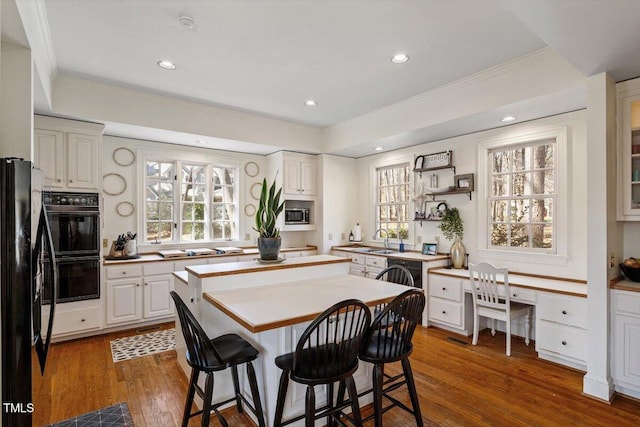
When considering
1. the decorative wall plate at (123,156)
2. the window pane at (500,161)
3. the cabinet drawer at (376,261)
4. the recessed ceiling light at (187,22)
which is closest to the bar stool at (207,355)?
the recessed ceiling light at (187,22)

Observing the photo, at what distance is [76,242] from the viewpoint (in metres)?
3.67

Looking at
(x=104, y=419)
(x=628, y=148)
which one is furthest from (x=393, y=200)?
(x=104, y=419)

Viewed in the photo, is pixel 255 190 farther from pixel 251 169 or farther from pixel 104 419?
pixel 104 419

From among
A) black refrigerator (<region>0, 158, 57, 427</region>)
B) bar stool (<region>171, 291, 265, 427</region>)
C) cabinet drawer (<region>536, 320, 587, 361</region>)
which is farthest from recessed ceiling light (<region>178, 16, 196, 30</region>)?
cabinet drawer (<region>536, 320, 587, 361</region>)

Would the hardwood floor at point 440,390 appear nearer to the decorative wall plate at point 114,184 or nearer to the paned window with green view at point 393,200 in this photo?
the decorative wall plate at point 114,184

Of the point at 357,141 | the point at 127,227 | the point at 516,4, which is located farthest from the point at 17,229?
the point at 357,141

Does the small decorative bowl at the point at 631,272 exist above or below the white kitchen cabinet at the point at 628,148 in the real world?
below

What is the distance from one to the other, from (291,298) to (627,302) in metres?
2.59

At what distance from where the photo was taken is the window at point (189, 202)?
15.8 feet

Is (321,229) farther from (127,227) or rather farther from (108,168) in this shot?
(108,168)

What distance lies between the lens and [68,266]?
11.9ft

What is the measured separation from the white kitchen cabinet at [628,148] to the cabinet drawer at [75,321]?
5.40m

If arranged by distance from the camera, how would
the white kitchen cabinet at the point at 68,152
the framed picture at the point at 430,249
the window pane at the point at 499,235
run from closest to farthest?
the white kitchen cabinet at the point at 68,152, the window pane at the point at 499,235, the framed picture at the point at 430,249

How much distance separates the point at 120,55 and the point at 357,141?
10.1 feet
